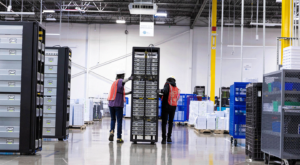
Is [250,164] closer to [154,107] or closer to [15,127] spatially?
[154,107]

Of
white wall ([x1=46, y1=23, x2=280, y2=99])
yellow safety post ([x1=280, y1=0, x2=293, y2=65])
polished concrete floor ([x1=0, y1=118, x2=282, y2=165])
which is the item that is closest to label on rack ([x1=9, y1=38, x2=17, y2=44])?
polished concrete floor ([x1=0, y1=118, x2=282, y2=165])

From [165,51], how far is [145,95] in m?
A: 18.9

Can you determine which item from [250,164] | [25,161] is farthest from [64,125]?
[250,164]

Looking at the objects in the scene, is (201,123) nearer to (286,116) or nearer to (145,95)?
(145,95)

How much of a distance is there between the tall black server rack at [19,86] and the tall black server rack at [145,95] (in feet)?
9.53

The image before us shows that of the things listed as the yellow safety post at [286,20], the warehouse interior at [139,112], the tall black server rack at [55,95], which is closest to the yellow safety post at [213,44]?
the warehouse interior at [139,112]

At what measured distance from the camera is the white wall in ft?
89.9

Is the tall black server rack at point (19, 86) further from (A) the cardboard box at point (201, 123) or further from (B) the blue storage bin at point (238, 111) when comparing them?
(A) the cardboard box at point (201, 123)

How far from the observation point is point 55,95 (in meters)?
9.12

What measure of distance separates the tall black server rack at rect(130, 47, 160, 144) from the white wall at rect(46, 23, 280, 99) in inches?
723

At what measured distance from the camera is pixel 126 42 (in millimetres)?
27703

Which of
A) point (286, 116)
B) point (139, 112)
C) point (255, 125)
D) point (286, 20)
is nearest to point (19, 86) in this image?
point (139, 112)

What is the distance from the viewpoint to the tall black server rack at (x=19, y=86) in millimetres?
6496

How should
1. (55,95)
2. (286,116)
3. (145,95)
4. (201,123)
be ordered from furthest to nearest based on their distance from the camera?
(201,123) < (55,95) < (145,95) < (286,116)
